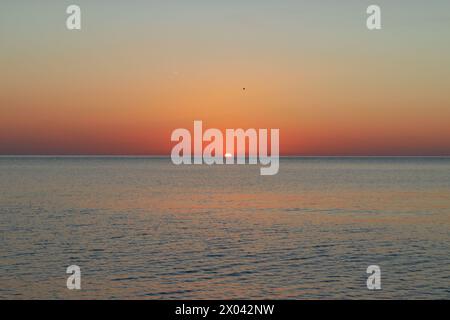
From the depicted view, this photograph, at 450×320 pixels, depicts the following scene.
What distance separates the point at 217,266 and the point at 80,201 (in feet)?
159

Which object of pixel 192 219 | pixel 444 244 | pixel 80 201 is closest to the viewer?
pixel 444 244

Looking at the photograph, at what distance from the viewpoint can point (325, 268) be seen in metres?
31.2

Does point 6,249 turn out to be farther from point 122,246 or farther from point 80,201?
point 80,201

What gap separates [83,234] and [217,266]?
16.2 meters

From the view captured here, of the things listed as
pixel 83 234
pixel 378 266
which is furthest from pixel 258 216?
pixel 378 266
